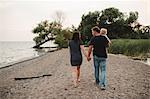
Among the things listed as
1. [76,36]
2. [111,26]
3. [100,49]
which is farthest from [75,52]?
[111,26]

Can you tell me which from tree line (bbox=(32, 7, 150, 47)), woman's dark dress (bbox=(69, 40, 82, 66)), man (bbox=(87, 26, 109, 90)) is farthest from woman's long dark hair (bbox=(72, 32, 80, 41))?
tree line (bbox=(32, 7, 150, 47))

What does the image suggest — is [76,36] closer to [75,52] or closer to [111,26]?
[75,52]

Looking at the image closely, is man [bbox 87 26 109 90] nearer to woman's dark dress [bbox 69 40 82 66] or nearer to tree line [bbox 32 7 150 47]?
woman's dark dress [bbox 69 40 82 66]

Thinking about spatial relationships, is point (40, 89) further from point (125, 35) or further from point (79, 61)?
point (125, 35)

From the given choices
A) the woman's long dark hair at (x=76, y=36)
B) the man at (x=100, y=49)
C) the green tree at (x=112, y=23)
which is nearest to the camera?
the man at (x=100, y=49)

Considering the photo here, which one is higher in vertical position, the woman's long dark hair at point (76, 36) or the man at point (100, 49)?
the woman's long dark hair at point (76, 36)

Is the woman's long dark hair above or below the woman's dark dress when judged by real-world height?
above

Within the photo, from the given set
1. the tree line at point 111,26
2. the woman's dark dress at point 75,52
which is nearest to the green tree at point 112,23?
the tree line at point 111,26

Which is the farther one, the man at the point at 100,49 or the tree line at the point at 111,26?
the tree line at the point at 111,26

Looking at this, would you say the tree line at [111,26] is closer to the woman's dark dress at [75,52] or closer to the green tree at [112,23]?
the green tree at [112,23]

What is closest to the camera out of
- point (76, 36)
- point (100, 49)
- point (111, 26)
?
point (100, 49)

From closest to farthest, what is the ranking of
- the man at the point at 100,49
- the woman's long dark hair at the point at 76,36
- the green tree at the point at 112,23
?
the man at the point at 100,49
the woman's long dark hair at the point at 76,36
the green tree at the point at 112,23

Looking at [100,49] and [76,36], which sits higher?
[76,36]

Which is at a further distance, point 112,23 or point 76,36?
point 112,23
